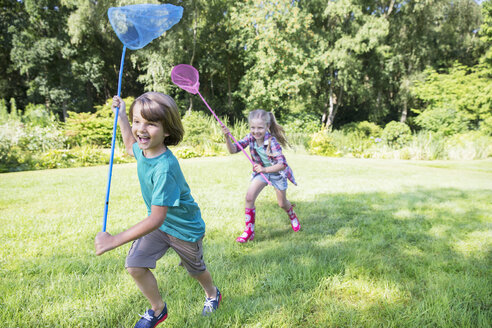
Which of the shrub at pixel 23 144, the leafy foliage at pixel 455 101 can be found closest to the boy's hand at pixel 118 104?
the shrub at pixel 23 144

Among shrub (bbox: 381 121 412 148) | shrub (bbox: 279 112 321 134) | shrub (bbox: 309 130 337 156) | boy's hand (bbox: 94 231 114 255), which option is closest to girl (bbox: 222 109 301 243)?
boy's hand (bbox: 94 231 114 255)

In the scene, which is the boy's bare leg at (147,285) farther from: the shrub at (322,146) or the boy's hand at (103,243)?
the shrub at (322,146)

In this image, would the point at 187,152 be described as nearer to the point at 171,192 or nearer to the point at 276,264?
the point at 276,264

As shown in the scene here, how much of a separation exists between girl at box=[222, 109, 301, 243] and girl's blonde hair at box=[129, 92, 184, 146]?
55.8 inches

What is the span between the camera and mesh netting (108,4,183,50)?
5.75 ft

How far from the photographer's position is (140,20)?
1776 millimetres

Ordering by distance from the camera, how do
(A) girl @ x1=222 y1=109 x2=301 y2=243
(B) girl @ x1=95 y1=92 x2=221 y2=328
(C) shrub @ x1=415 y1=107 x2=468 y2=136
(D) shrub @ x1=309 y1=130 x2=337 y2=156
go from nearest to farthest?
(B) girl @ x1=95 y1=92 x2=221 y2=328, (A) girl @ x1=222 y1=109 x2=301 y2=243, (D) shrub @ x1=309 y1=130 x2=337 y2=156, (C) shrub @ x1=415 y1=107 x2=468 y2=136

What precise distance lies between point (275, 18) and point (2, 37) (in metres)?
19.8

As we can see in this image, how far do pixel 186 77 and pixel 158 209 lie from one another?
80.1 inches

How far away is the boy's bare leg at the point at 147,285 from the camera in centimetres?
167

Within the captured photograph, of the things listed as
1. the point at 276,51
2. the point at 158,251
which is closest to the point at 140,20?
the point at 158,251

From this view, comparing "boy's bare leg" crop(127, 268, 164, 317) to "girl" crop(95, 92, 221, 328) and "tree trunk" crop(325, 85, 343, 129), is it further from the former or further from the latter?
"tree trunk" crop(325, 85, 343, 129)

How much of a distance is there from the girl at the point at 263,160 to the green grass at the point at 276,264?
0.84 ft

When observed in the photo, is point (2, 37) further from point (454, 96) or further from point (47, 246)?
point (454, 96)
